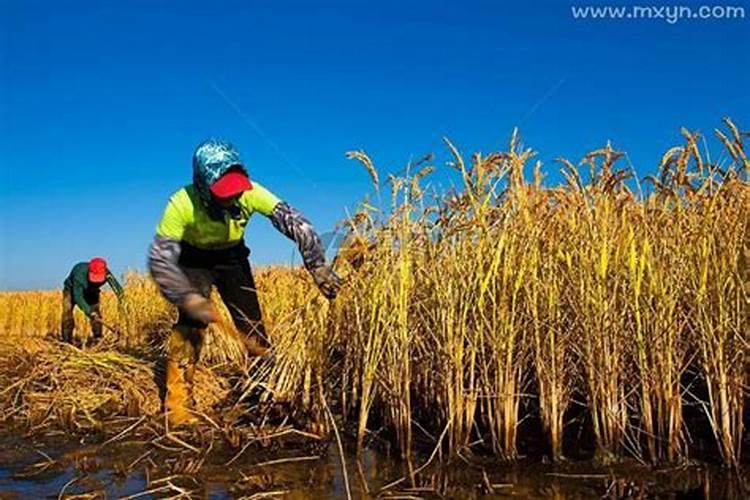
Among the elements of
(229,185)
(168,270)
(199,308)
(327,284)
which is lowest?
(199,308)

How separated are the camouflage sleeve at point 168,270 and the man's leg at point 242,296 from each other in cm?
45

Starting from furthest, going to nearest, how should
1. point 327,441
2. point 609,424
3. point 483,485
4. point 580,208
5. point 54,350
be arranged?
point 54,350, point 327,441, point 580,208, point 609,424, point 483,485

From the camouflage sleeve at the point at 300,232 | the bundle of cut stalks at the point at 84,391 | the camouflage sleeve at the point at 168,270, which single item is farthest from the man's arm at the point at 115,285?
the camouflage sleeve at the point at 300,232

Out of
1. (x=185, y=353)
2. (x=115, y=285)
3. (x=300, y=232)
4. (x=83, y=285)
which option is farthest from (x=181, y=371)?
(x=83, y=285)

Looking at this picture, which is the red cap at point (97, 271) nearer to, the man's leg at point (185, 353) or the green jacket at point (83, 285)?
the green jacket at point (83, 285)

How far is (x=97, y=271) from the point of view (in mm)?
12344

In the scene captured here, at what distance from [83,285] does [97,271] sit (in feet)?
1.35

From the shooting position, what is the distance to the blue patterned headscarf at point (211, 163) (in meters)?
5.17

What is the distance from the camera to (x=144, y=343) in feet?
31.0

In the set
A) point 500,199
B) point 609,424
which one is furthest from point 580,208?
point 609,424

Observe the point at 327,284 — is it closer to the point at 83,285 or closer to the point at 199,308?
the point at 199,308

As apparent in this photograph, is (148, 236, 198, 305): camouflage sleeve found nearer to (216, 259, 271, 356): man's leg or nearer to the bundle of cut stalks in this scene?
(216, 259, 271, 356): man's leg

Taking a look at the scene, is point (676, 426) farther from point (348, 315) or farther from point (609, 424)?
point (348, 315)

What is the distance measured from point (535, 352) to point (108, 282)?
31.0 feet
